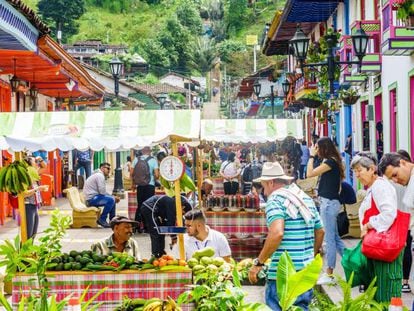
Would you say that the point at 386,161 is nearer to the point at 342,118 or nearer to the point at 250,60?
the point at 342,118

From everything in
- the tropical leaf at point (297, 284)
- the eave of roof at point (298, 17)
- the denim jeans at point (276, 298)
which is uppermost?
the eave of roof at point (298, 17)

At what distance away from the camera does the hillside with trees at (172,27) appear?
13988 centimetres

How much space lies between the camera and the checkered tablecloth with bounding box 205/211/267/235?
15672mm

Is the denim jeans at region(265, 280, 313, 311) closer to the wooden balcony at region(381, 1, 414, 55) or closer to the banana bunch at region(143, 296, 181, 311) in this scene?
the banana bunch at region(143, 296, 181, 311)

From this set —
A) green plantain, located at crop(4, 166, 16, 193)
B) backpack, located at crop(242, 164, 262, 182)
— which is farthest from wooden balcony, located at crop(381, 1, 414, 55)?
backpack, located at crop(242, 164, 262, 182)

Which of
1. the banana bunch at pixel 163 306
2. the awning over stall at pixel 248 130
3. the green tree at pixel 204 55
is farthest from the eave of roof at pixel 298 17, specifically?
the green tree at pixel 204 55

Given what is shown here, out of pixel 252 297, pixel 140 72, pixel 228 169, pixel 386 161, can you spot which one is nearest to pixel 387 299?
pixel 386 161

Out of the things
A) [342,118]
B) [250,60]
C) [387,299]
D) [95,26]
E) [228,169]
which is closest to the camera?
[387,299]

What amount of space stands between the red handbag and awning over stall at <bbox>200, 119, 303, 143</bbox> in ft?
39.2

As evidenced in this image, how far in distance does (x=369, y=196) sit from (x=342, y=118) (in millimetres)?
21434

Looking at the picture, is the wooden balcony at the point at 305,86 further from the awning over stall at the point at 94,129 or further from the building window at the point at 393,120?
the awning over stall at the point at 94,129

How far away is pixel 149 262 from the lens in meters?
9.29

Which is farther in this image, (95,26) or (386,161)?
(95,26)

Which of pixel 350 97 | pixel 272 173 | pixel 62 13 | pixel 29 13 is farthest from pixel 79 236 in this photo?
pixel 62 13
